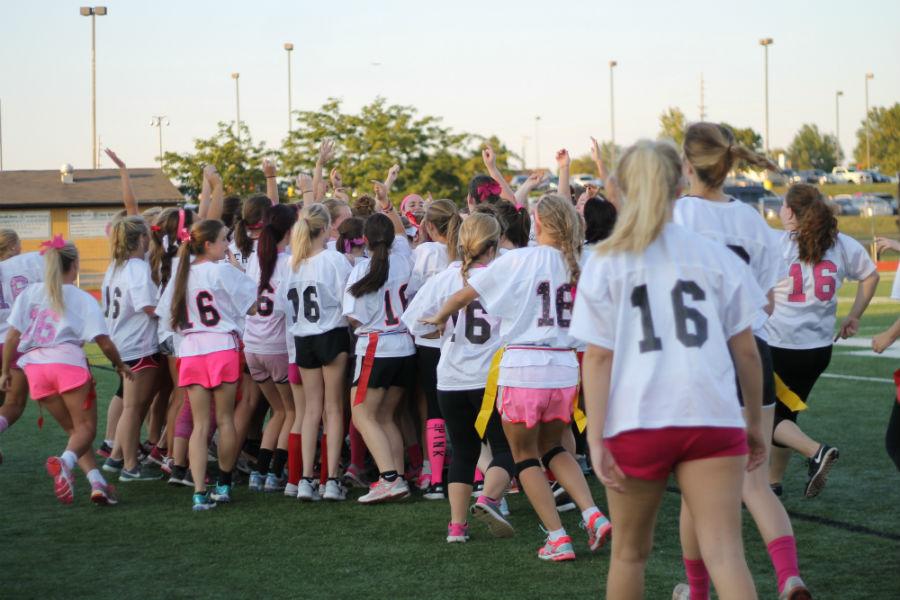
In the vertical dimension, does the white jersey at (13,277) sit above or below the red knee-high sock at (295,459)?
above

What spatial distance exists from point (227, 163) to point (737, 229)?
35.8 metres

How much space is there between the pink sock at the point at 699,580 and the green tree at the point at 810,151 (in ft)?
310

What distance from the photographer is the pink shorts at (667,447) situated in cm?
354

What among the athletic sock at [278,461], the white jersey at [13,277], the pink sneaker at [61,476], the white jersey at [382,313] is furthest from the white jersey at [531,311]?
the white jersey at [13,277]

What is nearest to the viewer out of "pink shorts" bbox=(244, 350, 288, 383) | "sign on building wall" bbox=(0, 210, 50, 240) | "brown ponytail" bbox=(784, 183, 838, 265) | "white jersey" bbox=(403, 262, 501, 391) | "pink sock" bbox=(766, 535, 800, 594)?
"pink sock" bbox=(766, 535, 800, 594)

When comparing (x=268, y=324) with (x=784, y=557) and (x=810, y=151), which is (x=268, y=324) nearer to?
(x=784, y=557)

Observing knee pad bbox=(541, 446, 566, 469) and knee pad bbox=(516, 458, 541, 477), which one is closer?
knee pad bbox=(516, 458, 541, 477)

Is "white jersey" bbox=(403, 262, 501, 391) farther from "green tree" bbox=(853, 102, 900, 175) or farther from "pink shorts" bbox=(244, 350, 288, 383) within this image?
"green tree" bbox=(853, 102, 900, 175)

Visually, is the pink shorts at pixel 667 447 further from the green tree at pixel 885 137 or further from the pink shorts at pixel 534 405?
the green tree at pixel 885 137

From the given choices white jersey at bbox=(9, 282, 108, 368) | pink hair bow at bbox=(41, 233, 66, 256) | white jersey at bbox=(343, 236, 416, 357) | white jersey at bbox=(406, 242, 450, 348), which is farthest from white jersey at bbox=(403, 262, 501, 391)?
pink hair bow at bbox=(41, 233, 66, 256)

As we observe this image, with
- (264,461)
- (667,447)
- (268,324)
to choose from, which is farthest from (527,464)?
(264,461)

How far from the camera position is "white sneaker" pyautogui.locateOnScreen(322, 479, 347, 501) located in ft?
25.3

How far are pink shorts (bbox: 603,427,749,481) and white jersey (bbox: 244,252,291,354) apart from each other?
4741mm

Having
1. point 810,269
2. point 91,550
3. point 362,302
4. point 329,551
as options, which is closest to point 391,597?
point 329,551
